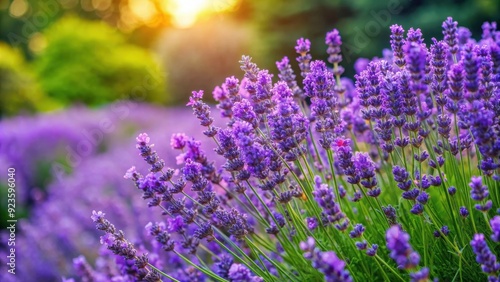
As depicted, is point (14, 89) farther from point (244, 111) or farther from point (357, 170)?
point (357, 170)

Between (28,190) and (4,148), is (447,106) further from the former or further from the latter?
(4,148)

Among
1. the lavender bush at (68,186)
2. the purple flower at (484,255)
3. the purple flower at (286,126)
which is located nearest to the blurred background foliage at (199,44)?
the lavender bush at (68,186)

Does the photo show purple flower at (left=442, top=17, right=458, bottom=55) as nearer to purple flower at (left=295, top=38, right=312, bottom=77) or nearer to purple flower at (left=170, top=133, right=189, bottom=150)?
purple flower at (left=295, top=38, right=312, bottom=77)

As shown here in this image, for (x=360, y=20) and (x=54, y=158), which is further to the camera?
(x=360, y=20)

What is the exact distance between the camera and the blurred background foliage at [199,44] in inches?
405

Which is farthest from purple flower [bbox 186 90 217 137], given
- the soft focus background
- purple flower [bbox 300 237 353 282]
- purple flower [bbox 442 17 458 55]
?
the soft focus background

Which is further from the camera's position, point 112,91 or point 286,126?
point 112,91

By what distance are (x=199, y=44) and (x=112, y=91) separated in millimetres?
3092

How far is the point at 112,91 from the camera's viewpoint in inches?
697

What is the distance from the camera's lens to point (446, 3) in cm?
976

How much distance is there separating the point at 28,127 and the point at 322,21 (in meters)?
6.44

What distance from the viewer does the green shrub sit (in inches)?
687

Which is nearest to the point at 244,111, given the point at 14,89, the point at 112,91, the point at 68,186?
the point at 68,186

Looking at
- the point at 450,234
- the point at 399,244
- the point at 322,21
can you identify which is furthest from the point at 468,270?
the point at 322,21
